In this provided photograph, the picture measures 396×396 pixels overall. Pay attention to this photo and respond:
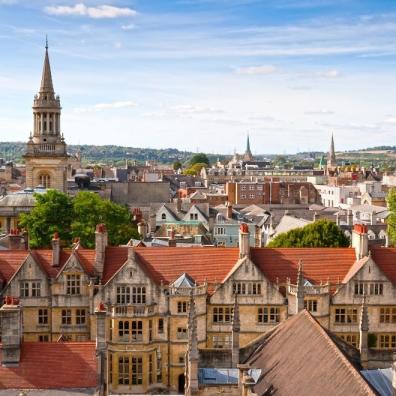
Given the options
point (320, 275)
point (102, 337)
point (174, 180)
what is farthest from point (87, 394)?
point (174, 180)

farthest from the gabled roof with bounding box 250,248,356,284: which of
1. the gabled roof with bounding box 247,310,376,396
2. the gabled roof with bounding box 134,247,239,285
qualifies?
the gabled roof with bounding box 247,310,376,396

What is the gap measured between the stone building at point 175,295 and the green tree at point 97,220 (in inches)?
858

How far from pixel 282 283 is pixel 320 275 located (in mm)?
2845

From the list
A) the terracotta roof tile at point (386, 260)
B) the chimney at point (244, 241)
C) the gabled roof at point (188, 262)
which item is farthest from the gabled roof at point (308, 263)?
the gabled roof at point (188, 262)

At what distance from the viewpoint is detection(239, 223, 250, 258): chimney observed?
163 ft

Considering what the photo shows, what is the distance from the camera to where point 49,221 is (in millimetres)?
75625

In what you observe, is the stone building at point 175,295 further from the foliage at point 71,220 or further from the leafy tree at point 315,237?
the foliage at point 71,220

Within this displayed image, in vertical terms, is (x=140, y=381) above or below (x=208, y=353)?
below

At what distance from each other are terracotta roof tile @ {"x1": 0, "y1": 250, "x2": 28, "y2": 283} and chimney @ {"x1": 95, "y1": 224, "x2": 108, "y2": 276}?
5.21 meters

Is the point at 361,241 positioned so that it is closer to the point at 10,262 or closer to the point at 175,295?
the point at 175,295

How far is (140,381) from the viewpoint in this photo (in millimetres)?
47812

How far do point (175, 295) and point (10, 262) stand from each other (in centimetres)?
1201

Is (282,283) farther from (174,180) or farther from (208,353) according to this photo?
(174,180)

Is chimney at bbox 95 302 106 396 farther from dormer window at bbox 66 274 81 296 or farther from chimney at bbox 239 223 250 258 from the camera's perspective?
chimney at bbox 239 223 250 258
